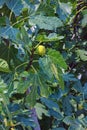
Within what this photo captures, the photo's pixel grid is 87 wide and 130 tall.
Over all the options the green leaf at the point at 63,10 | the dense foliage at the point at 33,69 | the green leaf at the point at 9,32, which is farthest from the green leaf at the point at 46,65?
the green leaf at the point at 63,10

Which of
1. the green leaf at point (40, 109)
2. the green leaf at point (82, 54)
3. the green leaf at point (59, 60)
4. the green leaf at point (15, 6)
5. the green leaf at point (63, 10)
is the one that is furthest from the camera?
the green leaf at point (82, 54)

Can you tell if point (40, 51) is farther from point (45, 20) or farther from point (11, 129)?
point (11, 129)

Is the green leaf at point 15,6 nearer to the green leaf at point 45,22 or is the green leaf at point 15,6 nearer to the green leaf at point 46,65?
the green leaf at point 45,22

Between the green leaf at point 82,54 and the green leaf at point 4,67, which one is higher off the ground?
the green leaf at point 4,67

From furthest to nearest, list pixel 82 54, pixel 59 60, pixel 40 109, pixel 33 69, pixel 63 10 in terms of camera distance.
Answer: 1. pixel 82 54
2. pixel 40 109
3. pixel 63 10
4. pixel 33 69
5. pixel 59 60

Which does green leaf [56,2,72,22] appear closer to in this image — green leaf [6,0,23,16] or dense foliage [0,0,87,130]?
dense foliage [0,0,87,130]

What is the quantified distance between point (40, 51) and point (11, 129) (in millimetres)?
247

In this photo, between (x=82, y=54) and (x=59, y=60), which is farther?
(x=82, y=54)

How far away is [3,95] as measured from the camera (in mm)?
904

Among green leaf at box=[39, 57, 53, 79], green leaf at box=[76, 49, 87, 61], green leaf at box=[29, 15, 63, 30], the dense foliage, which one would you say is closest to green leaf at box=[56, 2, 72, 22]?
the dense foliage

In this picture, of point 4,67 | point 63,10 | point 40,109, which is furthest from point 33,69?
Result: point 40,109

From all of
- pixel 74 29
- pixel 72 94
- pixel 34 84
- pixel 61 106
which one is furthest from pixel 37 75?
pixel 74 29

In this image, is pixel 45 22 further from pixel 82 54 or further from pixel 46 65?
pixel 82 54

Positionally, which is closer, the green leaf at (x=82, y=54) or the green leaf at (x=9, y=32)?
the green leaf at (x=9, y=32)
